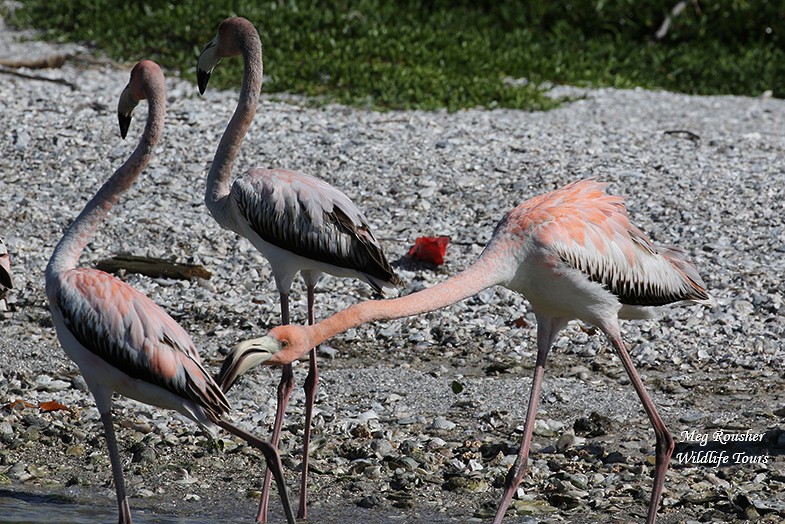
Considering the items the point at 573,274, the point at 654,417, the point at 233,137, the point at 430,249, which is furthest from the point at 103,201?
the point at 430,249

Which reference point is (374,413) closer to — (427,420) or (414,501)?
(427,420)

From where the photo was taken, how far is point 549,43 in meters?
14.4

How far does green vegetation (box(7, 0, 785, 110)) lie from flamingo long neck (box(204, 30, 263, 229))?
5.42 metres

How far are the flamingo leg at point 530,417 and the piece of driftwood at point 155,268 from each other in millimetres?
3318

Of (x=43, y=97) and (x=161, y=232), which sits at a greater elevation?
(x=43, y=97)

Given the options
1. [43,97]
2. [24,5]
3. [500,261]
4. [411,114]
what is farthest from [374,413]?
[24,5]

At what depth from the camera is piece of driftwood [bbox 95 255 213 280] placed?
7766mm

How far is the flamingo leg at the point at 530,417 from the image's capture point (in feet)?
15.9

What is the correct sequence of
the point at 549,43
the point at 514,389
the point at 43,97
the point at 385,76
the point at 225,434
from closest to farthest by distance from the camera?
the point at 225,434, the point at 514,389, the point at 43,97, the point at 385,76, the point at 549,43

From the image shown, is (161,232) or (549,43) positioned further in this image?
(549,43)

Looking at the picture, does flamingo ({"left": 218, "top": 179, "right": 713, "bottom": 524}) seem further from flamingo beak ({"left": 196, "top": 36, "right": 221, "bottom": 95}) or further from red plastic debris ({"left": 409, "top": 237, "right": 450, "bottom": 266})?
red plastic debris ({"left": 409, "top": 237, "right": 450, "bottom": 266})

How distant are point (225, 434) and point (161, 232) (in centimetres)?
282

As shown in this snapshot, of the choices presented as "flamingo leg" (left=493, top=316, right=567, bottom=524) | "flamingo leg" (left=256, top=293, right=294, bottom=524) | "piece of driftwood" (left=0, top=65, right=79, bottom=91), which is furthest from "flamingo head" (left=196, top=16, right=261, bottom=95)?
"piece of driftwood" (left=0, top=65, right=79, bottom=91)

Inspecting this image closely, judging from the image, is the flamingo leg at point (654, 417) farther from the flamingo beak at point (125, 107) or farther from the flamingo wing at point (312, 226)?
the flamingo beak at point (125, 107)
